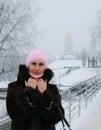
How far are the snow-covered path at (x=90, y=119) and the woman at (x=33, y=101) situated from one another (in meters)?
5.80

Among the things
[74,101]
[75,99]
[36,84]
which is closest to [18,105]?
[36,84]

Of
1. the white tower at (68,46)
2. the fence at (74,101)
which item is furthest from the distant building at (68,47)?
the fence at (74,101)

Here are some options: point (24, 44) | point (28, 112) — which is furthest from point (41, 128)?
point (24, 44)

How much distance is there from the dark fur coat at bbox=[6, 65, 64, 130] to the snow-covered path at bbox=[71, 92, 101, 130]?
229 inches

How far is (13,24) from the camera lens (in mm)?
27047

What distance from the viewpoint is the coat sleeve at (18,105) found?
12.8 ft

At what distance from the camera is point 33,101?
3924mm

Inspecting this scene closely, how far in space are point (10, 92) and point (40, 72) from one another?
0.34 m

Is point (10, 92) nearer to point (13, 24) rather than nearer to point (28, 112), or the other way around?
point (28, 112)

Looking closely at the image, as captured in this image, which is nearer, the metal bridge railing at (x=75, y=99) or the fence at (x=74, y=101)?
the fence at (x=74, y=101)

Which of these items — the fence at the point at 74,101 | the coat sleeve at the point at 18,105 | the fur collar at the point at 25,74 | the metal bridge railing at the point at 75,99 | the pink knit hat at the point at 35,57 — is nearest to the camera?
the coat sleeve at the point at 18,105

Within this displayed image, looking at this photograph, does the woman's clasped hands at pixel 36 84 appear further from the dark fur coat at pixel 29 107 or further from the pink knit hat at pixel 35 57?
the pink knit hat at pixel 35 57

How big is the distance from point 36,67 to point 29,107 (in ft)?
1.33

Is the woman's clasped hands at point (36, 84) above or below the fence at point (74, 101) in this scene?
above
